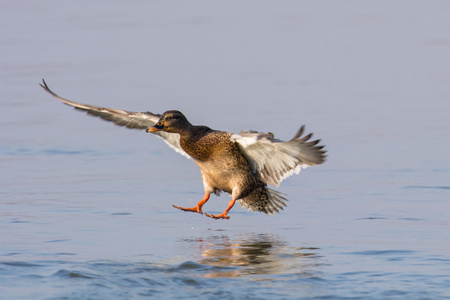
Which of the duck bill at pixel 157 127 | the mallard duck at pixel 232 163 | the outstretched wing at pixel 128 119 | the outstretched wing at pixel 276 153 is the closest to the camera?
the outstretched wing at pixel 276 153

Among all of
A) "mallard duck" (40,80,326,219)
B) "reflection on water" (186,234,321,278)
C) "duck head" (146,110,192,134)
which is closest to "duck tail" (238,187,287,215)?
"mallard duck" (40,80,326,219)

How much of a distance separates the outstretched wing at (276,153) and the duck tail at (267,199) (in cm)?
36

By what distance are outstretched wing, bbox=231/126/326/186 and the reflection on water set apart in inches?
25.7

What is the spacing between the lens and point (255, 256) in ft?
25.6

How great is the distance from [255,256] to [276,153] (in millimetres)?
1143

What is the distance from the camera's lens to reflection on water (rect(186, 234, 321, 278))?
7254 mm

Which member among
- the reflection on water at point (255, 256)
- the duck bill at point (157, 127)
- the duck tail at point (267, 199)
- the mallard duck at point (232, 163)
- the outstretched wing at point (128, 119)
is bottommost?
the reflection on water at point (255, 256)

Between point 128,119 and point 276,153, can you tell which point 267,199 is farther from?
point 128,119

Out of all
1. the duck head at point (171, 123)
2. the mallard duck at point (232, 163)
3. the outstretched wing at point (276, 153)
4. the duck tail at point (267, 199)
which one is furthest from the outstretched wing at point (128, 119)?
the outstretched wing at point (276, 153)

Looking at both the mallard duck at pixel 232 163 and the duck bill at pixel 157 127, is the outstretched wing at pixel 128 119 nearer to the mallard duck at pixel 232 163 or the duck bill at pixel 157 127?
the mallard duck at pixel 232 163

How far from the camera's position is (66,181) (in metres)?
10.6

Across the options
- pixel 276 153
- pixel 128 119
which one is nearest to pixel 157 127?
pixel 128 119

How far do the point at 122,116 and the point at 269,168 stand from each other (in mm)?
1726

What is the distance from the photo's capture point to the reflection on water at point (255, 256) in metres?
7.25
